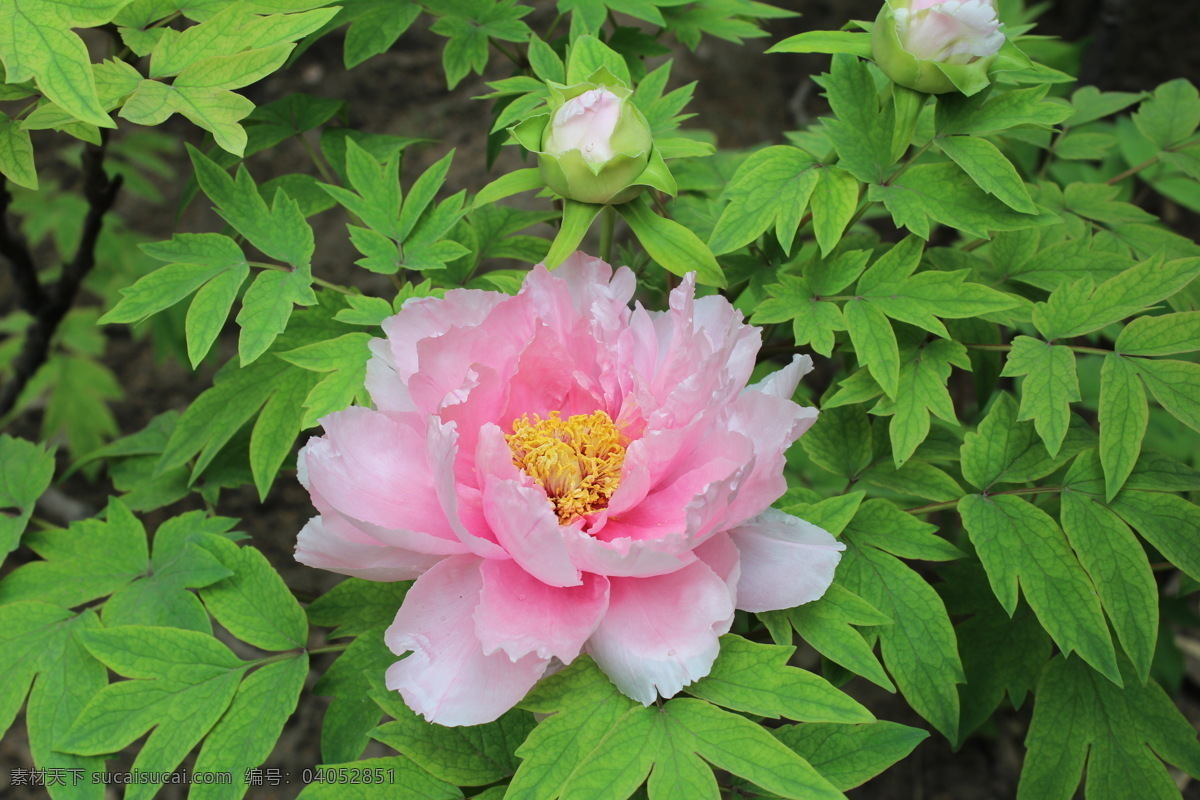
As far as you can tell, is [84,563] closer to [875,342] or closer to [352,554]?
[352,554]

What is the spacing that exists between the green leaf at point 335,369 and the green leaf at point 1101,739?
2.76 ft

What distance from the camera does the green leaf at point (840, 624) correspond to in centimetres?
86

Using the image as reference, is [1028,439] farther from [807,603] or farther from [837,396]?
[807,603]

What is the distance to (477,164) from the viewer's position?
3055 millimetres

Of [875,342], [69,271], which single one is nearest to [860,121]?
[875,342]

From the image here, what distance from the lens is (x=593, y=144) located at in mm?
930

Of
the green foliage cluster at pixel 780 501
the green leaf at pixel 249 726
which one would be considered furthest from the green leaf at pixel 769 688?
the green leaf at pixel 249 726

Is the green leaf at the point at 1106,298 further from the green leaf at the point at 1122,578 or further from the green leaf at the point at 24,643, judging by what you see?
the green leaf at the point at 24,643

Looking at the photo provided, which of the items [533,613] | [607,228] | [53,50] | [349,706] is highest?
[53,50]

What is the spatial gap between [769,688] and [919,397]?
378mm

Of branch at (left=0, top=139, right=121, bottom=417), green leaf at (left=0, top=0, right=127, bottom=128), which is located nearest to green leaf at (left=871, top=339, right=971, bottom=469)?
green leaf at (left=0, top=0, right=127, bottom=128)

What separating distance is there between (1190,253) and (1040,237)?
7.9 inches

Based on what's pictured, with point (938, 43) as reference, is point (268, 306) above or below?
below

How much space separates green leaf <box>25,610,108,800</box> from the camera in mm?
982
